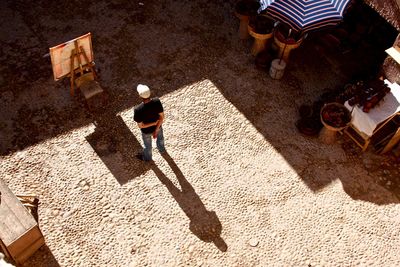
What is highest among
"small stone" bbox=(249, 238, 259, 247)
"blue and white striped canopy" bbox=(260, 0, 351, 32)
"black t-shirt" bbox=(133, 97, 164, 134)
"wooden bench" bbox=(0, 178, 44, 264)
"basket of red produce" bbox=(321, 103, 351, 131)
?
"blue and white striped canopy" bbox=(260, 0, 351, 32)

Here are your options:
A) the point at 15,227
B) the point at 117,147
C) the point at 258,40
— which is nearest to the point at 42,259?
the point at 15,227

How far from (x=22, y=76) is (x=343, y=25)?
905 centimetres

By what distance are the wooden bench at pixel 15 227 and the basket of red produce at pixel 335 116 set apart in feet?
22.1

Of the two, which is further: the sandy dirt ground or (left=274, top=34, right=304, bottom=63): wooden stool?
(left=274, top=34, right=304, bottom=63): wooden stool

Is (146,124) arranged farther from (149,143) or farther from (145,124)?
(149,143)

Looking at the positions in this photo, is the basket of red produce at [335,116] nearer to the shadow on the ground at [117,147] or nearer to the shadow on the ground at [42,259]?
the shadow on the ground at [117,147]

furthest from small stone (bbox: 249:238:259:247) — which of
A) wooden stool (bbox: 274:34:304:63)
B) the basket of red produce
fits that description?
wooden stool (bbox: 274:34:304:63)

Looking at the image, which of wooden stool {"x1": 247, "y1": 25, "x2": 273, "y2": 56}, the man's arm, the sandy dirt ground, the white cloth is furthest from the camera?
wooden stool {"x1": 247, "y1": 25, "x2": 273, "y2": 56}

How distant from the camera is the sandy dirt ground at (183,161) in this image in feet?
30.4

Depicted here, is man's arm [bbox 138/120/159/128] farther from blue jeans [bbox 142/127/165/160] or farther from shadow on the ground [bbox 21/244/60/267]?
shadow on the ground [bbox 21/244/60/267]

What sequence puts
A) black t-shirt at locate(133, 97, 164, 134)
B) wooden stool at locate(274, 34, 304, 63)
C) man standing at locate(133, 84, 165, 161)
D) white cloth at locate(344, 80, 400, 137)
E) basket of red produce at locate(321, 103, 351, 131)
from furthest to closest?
wooden stool at locate(274, 34, 304, 63), basket of red produce at locate(321, 103, 351, 131), white cloth at locate(344, 80, 400, 137), black t-shirt at locate(133, 97, 164, 134), man standing at locate(133, 84, 165, 161)

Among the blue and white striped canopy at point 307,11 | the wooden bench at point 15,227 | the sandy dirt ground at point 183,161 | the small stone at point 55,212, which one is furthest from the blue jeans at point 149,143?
the blue and white striped canopy at point 307,11

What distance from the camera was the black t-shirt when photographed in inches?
355

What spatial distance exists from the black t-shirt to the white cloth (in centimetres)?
462
